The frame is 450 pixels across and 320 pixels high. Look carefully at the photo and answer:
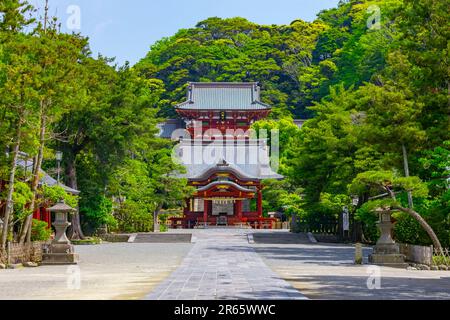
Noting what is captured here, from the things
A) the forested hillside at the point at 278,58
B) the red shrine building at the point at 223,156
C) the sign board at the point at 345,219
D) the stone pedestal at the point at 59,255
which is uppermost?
the forested hillside at the point at 278,58

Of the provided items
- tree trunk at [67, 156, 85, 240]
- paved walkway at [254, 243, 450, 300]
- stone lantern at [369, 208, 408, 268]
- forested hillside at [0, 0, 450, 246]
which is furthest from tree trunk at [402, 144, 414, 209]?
tree trunk at [67, 156, 85, 240]

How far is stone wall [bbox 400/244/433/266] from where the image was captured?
2378 centimetres

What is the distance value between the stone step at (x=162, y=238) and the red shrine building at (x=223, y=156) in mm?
15161

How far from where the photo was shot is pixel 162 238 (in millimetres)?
45688

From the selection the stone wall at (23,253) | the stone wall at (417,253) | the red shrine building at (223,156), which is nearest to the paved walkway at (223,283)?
the stone wall at (417,253)

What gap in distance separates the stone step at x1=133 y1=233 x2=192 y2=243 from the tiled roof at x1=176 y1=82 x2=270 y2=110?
35.3m

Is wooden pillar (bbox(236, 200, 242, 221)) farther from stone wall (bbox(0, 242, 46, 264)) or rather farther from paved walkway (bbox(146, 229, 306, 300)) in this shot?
paved walkway (bbox(146, 229, 306, 300))

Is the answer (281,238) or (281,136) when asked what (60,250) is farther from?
(281,136)

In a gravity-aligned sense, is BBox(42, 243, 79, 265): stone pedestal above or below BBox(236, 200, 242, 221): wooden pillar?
below

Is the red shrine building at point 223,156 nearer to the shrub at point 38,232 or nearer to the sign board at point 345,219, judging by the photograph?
the sign board at point 345,219

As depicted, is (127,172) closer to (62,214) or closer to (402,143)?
(62,214)

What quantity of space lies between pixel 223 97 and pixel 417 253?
60589mm

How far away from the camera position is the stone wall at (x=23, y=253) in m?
24.1
